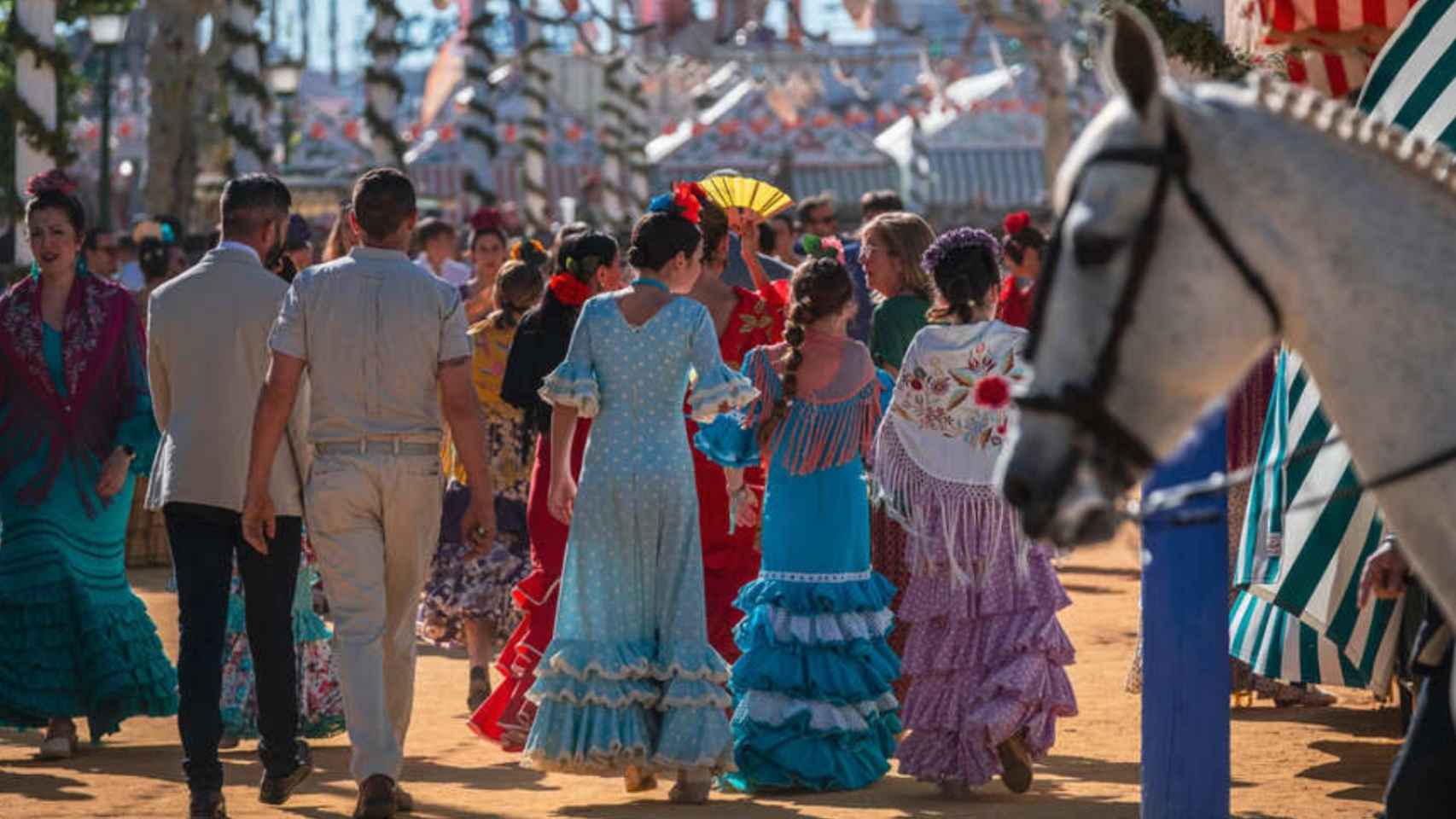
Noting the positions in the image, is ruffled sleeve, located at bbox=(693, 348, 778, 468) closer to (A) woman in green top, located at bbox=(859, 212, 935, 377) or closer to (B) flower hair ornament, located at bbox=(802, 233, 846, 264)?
(B) flower hair ornament, located at bbox=(802, 233, 846, 264)

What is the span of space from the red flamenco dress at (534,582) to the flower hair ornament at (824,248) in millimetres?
1052

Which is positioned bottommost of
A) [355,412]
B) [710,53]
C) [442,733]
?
[442,733]

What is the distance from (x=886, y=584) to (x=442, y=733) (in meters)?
2.29

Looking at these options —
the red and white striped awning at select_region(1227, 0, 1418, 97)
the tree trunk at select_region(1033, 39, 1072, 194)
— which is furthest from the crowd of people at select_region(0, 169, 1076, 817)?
the tree trunk at select_region(1033, 39, 1072, 194)

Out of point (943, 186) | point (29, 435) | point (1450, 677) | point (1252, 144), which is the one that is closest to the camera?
point (1252, 144)

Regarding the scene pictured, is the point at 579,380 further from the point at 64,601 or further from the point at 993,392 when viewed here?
the point at 64,601

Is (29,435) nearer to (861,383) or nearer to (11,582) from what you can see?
(11,582)

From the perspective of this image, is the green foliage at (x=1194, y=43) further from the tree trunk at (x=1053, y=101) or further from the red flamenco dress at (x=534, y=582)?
the tree trunk at (x=1053, y=101)

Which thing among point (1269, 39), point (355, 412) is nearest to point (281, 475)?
point (355, 412)

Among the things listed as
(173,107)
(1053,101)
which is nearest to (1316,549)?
(173,107)

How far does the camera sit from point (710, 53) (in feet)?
159

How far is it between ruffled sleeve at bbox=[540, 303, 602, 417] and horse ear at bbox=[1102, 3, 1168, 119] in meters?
4.49

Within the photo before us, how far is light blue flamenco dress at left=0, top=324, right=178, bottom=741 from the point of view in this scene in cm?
956

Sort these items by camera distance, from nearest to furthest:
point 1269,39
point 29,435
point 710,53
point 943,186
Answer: point 1269,39 < point 29,435 < point 943,186 < point 710,53
